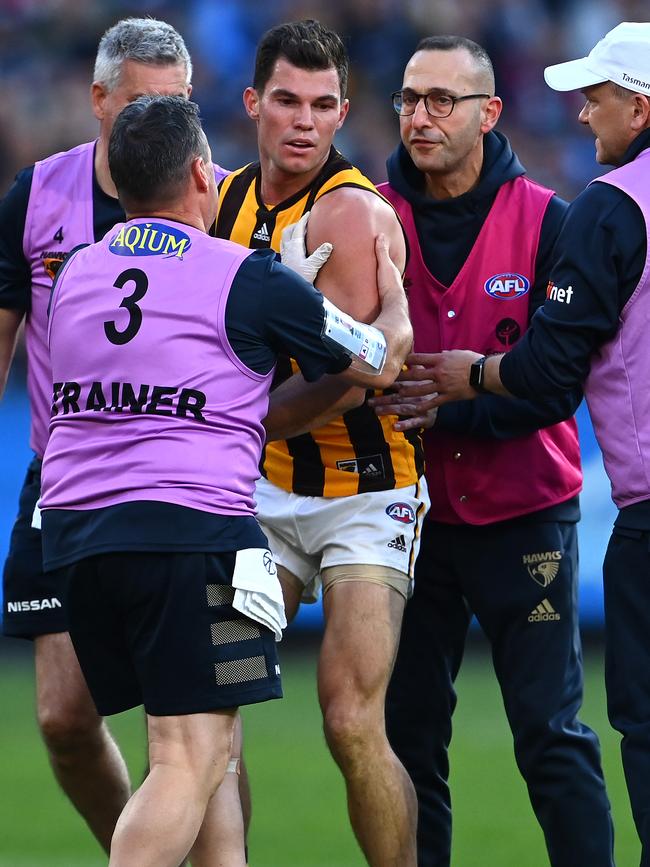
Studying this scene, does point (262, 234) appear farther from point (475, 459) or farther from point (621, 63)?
point (621, 63)

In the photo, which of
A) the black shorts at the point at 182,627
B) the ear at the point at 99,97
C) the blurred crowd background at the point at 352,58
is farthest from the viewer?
the blurred crowd background at the point at 352,58

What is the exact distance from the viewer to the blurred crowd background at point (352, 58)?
36.4ft

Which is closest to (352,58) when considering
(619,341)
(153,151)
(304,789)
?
(304,789)

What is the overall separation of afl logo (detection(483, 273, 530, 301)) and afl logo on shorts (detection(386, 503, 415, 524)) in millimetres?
730

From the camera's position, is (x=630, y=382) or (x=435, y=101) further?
(x=435, y=101)

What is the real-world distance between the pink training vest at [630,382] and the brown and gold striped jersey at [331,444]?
27.8 inches

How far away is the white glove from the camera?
415 centimetres

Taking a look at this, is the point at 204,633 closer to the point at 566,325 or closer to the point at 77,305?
the point at 77,305

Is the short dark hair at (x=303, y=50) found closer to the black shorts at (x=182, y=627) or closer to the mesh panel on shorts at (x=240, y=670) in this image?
the black shorts at (x=182, y=627)

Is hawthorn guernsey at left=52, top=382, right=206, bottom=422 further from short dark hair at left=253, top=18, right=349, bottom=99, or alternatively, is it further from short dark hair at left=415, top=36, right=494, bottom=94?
short dark hair at left=415, top=36, right=494, bottom=94

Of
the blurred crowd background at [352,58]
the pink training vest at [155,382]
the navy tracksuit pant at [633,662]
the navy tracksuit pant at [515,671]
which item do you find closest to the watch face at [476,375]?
the navy tracksuit pant at [515,671]

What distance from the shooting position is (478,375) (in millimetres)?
4336

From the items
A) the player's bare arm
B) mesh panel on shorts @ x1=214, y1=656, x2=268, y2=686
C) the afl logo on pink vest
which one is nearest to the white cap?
the afl logo on pink vest

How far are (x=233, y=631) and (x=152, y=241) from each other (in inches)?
38.8
